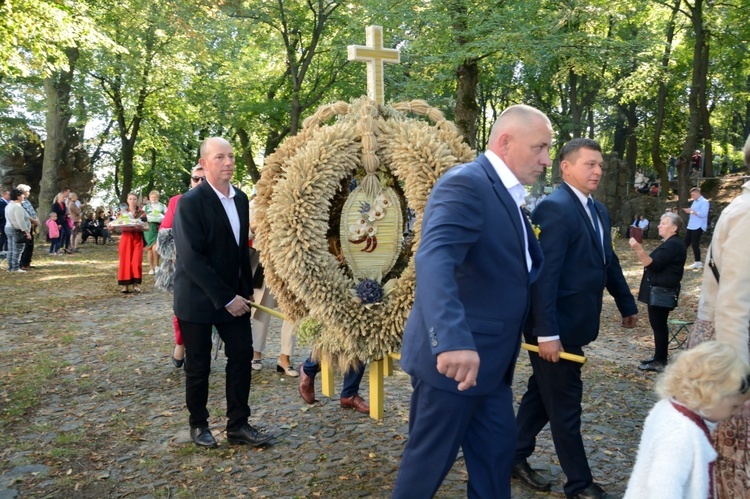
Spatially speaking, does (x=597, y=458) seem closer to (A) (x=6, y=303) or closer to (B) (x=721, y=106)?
(A) (x=6, y=303)

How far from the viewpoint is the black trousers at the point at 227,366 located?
5.16 meters

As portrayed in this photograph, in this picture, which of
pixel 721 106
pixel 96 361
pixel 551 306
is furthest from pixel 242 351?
pixel 721 106

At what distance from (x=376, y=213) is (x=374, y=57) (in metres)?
1.24

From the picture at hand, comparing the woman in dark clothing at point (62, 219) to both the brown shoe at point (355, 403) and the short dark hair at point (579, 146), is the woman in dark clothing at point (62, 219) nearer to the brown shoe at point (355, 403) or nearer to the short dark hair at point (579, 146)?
the brown shoe at point (355, 403)

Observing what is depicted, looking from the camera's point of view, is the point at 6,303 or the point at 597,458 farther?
the point at 6,303

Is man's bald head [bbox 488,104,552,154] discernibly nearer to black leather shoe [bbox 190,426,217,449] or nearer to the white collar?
the white collar

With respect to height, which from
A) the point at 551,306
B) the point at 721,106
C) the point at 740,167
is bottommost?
the point at 551,306

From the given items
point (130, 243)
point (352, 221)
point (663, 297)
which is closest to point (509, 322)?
point (352, 221)

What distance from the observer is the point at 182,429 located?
5.71m

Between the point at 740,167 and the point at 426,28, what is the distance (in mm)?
30177

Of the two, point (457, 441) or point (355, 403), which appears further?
point (355, 403)

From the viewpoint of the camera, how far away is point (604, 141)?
46719 millimetres

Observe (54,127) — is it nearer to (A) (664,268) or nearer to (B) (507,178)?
(A) (664,268)

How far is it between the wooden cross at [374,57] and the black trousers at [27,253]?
15086 mm
